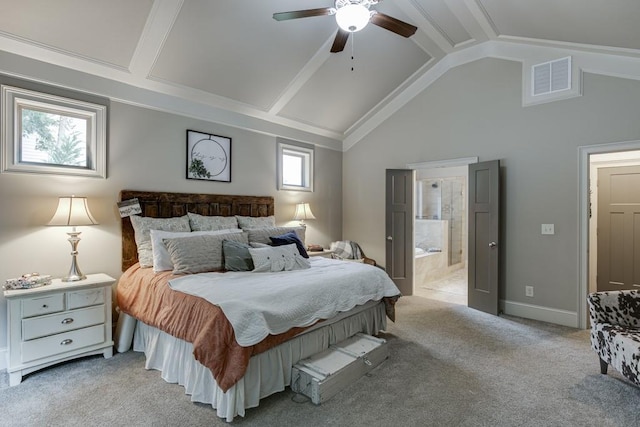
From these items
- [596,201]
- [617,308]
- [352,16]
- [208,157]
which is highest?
→ [352,16]

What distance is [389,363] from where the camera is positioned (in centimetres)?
288

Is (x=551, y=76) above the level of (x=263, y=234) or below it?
above

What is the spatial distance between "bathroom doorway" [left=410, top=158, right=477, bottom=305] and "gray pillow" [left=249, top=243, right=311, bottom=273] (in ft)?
10.8

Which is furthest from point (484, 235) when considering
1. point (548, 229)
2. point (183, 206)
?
point (183, 206)

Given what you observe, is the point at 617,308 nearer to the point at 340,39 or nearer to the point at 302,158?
the point at 340,39

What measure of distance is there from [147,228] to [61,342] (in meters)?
1.18

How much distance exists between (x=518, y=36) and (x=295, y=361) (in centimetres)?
440

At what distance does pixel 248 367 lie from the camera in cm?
219

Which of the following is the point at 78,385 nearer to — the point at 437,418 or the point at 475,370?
the point at 437,418

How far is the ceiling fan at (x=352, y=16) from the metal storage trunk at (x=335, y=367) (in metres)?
2.51

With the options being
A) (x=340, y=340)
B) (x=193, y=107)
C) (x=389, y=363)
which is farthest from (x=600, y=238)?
(x=193, y=107)

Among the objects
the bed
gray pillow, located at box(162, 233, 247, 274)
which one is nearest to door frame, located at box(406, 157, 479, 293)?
the bed

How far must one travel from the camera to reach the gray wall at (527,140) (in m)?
3.68

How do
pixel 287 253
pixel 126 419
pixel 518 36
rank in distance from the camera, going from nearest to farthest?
pixel 126 419 → pixel 287 253 → pixel 518 36
